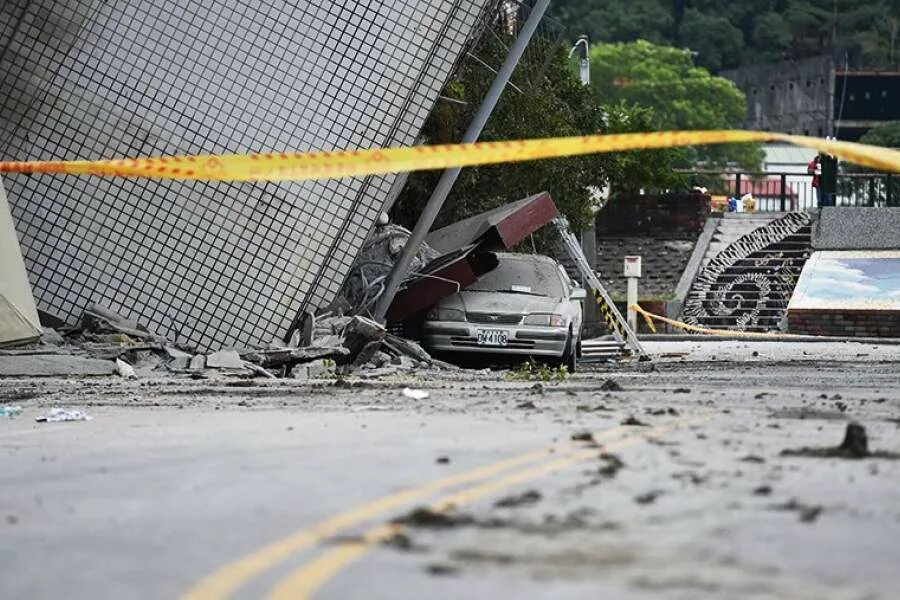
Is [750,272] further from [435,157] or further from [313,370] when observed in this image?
[435,157]

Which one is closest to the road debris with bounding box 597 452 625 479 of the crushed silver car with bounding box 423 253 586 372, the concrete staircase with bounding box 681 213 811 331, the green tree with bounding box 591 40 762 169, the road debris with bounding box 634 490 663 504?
the road debris with bounding box 634 490 663 504

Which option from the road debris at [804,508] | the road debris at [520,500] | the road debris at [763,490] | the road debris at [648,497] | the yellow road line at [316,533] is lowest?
the yellow road line at [316,533]

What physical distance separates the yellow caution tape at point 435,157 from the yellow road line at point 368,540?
4.37 meters

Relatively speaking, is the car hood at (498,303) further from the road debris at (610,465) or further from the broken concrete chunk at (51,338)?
the road debris at (610,465)

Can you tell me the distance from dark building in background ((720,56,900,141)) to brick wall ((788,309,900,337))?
218 feet

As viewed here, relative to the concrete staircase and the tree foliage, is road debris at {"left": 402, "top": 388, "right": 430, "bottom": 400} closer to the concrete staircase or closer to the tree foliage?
the concrete staircase

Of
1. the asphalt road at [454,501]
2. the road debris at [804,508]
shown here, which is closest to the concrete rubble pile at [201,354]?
the asphalt road at [454,501]

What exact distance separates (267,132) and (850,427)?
513 inches

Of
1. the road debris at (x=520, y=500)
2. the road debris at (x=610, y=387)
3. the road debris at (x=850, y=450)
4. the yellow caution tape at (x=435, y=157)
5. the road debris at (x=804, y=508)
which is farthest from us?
the road debris at (x=610, y=387)

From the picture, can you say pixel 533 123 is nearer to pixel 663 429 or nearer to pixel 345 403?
pixel 345 403

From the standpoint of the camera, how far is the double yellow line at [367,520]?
6.36 meters

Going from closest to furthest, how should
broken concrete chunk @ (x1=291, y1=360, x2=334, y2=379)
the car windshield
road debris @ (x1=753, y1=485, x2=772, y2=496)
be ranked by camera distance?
road debris @ (x1=753, y1=485, x2=772, y2=496) → broken concrete chunk @ (x1=291, y1=360, x2=334, y2=379) → the car windshield

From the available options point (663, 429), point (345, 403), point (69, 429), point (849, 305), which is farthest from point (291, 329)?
point (849, 305)

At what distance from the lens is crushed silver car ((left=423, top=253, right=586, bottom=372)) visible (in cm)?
2253
